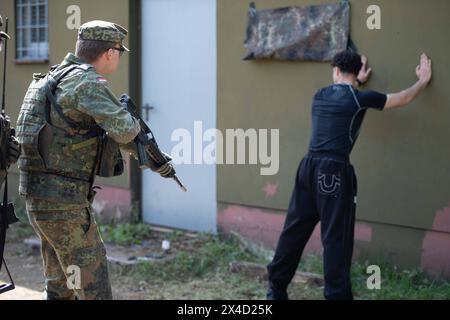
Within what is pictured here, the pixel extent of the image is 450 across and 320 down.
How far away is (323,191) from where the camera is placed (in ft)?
15.3

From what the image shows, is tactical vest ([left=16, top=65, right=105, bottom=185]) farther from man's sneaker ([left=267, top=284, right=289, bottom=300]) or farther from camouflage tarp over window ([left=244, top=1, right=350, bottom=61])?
camouflage tarp over window ([left=244, top=1, right=350, bottom=61])

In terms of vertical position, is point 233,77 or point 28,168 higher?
point 233,77

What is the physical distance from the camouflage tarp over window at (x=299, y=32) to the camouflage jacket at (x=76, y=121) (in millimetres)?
2494

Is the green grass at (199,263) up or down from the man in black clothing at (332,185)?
down

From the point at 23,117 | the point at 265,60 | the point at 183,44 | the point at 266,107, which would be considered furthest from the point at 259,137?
the point at 23,117

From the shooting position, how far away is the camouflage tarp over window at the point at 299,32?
559 centimetres

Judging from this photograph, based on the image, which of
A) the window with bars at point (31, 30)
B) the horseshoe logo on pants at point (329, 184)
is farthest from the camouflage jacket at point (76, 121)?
the window with bars at point (31, 30)

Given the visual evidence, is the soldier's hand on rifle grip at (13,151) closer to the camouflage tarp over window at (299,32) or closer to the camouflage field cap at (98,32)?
the camouflage field cap at (98,32)

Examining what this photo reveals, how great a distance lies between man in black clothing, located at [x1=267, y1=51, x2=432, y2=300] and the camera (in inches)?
182

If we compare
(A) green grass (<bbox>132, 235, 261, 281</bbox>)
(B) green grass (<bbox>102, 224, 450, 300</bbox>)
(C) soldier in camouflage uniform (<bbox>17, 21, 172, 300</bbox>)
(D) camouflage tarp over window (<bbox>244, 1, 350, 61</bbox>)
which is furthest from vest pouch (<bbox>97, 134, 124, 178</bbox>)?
(D) camouflage tarp over window (<bbox>244, 1, 350, 61</bbox>)

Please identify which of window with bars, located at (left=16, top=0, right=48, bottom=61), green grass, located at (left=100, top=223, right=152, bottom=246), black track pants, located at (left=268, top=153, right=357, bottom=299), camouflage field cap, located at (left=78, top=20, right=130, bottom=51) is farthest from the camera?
window with bars, located at (left=16, top=0, right=48, bottom=61)

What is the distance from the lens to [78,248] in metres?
3.77

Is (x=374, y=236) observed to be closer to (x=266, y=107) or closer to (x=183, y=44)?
(x=266, y=107)

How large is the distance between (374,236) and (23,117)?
3.13 meters
